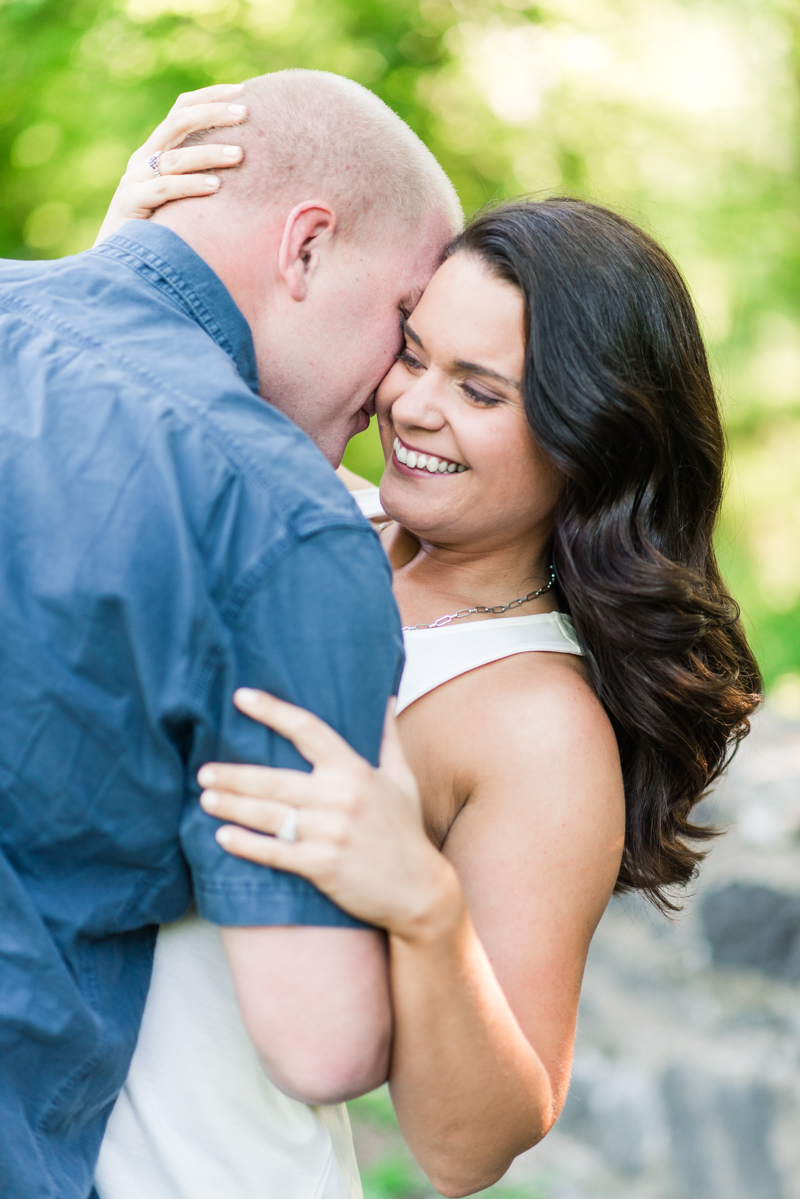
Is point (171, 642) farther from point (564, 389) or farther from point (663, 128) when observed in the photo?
point (663, 128)

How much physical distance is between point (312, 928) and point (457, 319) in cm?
116

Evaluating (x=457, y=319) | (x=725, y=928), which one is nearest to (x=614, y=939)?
(x=725, y=928)

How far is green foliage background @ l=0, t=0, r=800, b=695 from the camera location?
16.5ft

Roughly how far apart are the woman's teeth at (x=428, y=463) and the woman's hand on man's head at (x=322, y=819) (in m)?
0.86

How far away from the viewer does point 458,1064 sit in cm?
140

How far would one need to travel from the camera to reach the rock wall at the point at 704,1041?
364cm

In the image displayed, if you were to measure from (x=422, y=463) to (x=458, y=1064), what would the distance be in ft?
3.49

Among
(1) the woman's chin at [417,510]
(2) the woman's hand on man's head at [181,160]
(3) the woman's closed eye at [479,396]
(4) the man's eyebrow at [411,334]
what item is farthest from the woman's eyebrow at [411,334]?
(2) the woman's hand on man's head at [181,160]

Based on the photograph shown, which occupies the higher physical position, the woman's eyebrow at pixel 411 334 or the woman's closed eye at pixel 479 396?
the woman's eyebrow at pixel 411 334

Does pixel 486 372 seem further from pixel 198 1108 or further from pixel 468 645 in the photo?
pixel 198 1108

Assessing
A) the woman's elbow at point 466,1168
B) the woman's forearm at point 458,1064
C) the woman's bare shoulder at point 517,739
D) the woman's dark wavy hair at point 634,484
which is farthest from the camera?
the woman's dark wavy hair at point 634,484

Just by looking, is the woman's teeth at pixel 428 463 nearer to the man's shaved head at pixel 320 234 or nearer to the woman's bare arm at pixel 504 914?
the man's shaved head at pixel 320 234

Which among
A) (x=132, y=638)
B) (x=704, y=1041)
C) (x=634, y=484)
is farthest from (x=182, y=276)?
(x=704, y=1041)

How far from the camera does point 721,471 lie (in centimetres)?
215
